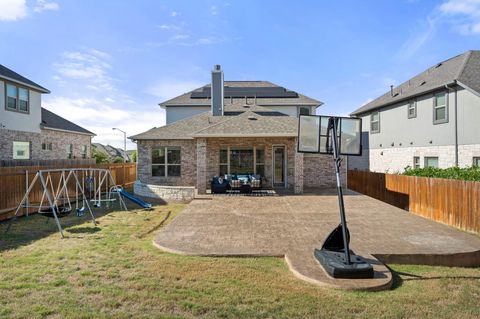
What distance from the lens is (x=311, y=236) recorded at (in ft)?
26.8

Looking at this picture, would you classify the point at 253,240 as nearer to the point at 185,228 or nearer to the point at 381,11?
the point at 185,228

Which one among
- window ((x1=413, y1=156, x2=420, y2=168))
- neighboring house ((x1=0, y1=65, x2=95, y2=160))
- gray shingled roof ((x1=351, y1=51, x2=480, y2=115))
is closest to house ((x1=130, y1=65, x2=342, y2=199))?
window ((x1=413, y1=156, x2=420, y2=168))

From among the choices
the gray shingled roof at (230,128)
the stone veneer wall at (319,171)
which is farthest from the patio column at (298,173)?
the stone veneer wall at (319,171)

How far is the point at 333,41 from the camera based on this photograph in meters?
16.0

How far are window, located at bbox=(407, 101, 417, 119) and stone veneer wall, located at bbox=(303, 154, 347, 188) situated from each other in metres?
6.21

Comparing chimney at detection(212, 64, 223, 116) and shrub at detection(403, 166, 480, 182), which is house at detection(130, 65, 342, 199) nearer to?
chimney at detection(212, 64, 223, 116)

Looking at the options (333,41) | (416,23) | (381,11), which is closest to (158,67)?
(333,41)

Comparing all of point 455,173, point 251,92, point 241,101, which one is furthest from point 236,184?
point 251,92

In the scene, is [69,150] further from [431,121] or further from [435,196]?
[431,121]

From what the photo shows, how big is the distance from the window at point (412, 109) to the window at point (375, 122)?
12.0ft

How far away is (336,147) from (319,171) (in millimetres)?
11969

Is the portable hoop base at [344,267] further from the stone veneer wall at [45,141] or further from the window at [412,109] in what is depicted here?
the stone veneer wall at [45,141]

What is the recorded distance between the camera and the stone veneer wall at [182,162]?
18141 mm

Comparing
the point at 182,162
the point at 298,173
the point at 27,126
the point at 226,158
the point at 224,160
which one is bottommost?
the point at 298,173
